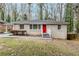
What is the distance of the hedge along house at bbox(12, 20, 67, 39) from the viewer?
3527 millimetres

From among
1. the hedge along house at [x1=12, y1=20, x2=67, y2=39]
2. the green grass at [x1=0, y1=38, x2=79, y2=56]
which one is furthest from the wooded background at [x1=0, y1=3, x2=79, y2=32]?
the green grass at [x1=0, y1=38, x2=79, y2=56]

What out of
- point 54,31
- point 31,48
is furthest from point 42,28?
point 31,48

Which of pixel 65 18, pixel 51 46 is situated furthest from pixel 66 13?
pixel 51 46

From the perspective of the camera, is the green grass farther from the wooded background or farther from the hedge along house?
the wooded background

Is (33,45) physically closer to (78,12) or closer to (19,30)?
(19,30)

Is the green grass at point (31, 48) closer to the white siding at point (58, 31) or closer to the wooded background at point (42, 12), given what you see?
the white siding at point (58, 31)

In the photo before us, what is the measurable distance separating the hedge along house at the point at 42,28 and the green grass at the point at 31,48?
0.09 m

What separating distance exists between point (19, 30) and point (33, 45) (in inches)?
8.9

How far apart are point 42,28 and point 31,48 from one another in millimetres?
251

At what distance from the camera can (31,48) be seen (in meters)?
3.54

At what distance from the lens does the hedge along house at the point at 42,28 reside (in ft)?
11.6

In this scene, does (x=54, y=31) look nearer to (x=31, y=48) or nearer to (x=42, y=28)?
(x=42, y=28)

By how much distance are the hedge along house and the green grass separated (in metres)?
0.09

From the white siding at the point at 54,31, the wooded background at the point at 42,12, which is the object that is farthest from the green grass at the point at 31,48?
the wooded background at the point at 42,12
